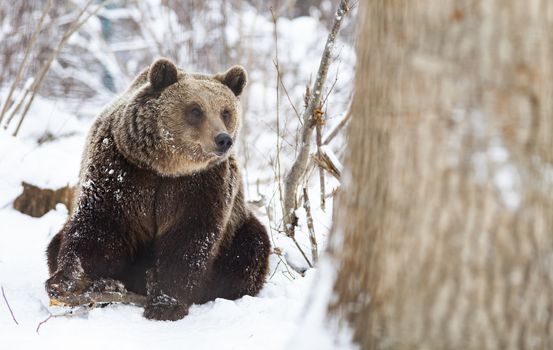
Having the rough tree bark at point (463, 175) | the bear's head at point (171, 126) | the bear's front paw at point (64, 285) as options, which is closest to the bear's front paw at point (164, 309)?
the bear's front paw at point (64, 285)

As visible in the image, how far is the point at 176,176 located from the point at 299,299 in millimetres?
1170

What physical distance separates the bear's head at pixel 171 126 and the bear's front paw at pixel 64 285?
33.5 inches

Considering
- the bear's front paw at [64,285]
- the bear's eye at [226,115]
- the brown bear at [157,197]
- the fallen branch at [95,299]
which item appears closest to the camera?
the fallen branch at [95,299]

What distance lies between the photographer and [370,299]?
2.34 meters

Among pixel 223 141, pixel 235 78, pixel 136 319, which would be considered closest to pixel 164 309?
pixel 136 319

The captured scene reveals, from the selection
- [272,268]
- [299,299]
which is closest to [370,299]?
[299,299]

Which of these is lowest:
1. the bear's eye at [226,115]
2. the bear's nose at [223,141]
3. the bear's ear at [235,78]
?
the bear's nose at [223,141]

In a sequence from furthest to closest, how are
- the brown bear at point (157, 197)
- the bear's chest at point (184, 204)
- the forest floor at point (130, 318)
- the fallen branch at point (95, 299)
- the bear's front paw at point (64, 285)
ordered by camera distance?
the bear's chest at point (184, 204) → the brown bear at point (157, 197) → the bear's front paw at point (64, 285) → the fallen branch at point (95, 299) → the forest floor at point (130, 318)

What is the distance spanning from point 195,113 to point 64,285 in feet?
4.59

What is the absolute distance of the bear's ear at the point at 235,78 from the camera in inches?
201

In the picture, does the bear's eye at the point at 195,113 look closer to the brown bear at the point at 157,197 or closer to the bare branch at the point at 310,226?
the brown bear at the point at 157,197

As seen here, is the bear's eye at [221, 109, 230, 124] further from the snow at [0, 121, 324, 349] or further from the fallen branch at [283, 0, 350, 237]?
the snow at [0, 121, 324, 349]

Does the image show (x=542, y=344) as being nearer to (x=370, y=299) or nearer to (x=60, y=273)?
(x=370, y=299)

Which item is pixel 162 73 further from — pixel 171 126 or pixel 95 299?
pixel 95 299
